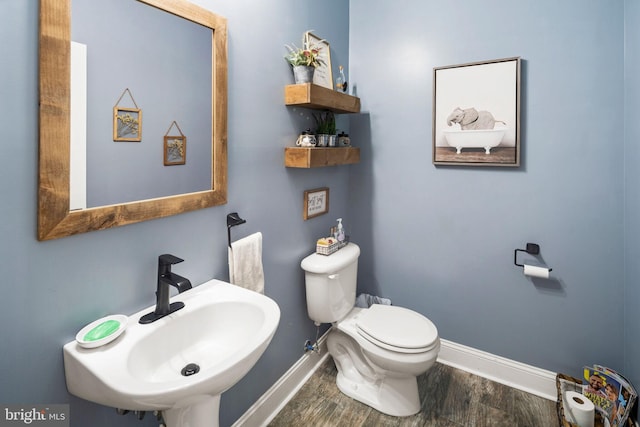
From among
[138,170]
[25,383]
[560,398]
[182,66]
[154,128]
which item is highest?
[182,66]

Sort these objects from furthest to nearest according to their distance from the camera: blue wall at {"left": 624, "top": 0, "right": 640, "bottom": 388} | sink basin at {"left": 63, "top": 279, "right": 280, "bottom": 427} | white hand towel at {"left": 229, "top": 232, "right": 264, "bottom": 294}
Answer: blue wall at {"left": 624, "top": 0, "right": 640, "bottom": 388}, white hand towel at {"left": 229, "top": 232, "right": 264, "bottom": 294}, sink basin at {"left": 63, "top": 279, "right": 280, "bottom": 427}

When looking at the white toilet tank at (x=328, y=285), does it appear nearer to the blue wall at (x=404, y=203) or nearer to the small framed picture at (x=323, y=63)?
the blue wall at (x=404, y=203)

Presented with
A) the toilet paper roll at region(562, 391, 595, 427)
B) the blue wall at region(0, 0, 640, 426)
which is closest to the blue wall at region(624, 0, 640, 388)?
the blue wall at region(0, 0, 640, 426)

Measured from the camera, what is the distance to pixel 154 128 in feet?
3.90

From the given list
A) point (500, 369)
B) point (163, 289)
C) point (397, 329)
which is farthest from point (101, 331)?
point (500, 369)

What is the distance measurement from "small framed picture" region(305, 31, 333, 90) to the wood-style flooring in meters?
1.77

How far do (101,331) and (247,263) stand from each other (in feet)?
2.02

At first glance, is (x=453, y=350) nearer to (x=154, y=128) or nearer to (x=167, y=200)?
(x=167, y=200)

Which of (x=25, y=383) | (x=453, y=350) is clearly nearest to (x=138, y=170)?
(x=25, y=383)

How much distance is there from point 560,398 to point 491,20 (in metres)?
2.05

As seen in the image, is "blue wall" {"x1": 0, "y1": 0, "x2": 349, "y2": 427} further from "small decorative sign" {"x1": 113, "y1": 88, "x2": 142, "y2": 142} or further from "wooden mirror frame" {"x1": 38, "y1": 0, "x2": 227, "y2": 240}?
"small decorative sign" {"x1": 113, "y1": 88, "x2": 142, "y2": 142}

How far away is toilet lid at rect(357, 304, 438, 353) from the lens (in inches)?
67.3

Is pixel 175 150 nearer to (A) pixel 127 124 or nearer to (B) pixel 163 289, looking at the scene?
(A) pixel 127 124

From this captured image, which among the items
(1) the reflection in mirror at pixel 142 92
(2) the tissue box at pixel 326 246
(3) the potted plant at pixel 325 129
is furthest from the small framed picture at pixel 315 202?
(1) the reflection in mirror at pixel 142 92
